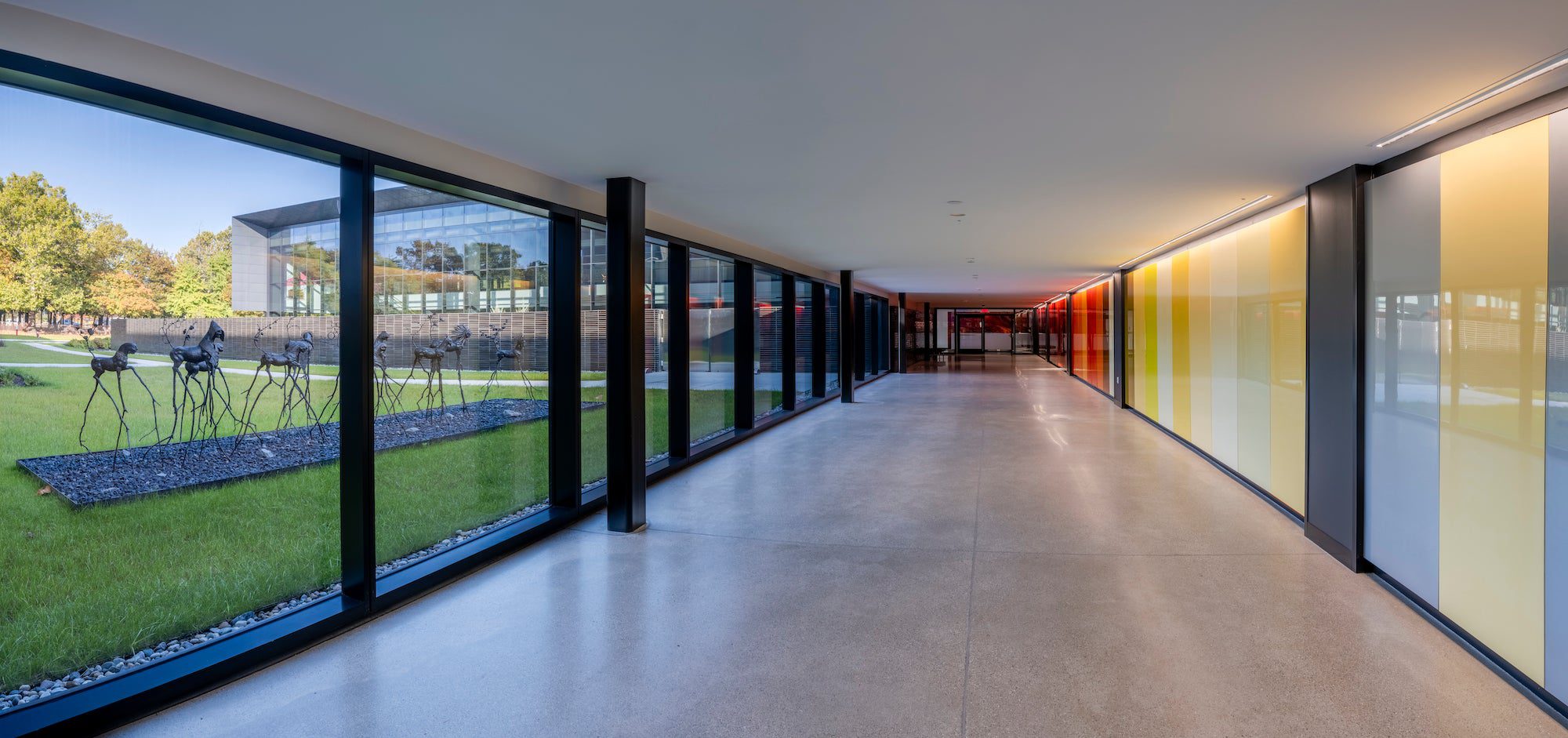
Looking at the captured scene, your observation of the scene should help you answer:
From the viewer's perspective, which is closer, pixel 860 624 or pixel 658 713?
pixel 658 713

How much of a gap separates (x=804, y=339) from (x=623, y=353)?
25.7 feet

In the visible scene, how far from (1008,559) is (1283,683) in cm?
172

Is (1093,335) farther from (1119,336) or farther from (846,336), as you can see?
(846,336)

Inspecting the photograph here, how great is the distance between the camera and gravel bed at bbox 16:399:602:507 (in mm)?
2721

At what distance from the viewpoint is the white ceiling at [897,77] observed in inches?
95.5

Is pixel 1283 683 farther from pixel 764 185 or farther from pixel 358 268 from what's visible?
pixel 358 268

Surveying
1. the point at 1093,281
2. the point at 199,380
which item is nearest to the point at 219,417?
the point at 199,380

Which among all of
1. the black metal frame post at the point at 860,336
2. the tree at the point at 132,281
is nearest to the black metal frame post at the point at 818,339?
the black metal frame post at the point at 860,336

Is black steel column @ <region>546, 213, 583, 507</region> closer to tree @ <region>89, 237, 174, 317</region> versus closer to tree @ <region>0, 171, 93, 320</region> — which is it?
tree @ <region>89, 237, 174, 317</region>

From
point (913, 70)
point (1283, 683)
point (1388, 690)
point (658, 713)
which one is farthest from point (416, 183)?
point (1388, 690)

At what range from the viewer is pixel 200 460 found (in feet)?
10.4

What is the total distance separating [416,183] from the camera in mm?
4152

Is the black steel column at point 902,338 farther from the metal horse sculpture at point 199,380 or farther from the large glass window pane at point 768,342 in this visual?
the metal horse sculpture at point 199,380

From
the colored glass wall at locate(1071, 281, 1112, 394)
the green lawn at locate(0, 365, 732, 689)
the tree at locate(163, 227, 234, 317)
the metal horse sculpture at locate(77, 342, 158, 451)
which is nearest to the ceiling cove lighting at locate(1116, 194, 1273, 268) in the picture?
the colored glass wall at locate(1071, 281, 1112, 394)
